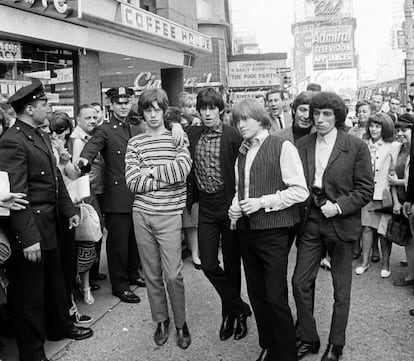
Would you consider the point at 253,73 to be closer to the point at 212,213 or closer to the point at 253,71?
the point at 253,71

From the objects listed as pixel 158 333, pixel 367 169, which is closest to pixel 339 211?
pixel 367 169

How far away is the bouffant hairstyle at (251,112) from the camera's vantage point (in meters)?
3.57

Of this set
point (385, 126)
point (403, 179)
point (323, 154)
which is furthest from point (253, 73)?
point (323, 154)

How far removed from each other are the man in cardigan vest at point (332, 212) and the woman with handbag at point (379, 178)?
2.25 meters

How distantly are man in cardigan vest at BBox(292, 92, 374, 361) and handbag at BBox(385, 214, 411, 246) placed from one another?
198cm

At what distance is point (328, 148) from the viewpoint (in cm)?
382

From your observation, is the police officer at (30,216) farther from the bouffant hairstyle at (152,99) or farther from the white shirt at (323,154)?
the white shirt at (323,154)

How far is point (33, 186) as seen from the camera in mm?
3777

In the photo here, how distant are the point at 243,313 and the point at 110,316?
4.45 feet

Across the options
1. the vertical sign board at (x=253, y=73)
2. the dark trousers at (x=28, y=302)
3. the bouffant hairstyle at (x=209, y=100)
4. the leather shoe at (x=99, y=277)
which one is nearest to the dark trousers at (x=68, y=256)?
the dark trousers at (x=28, y=302)

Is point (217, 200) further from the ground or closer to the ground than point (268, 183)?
closer to the ground

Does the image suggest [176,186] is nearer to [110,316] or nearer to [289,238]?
[289,238]

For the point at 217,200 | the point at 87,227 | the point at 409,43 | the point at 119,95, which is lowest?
the point at 87,227

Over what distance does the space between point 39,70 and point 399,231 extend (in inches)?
282
